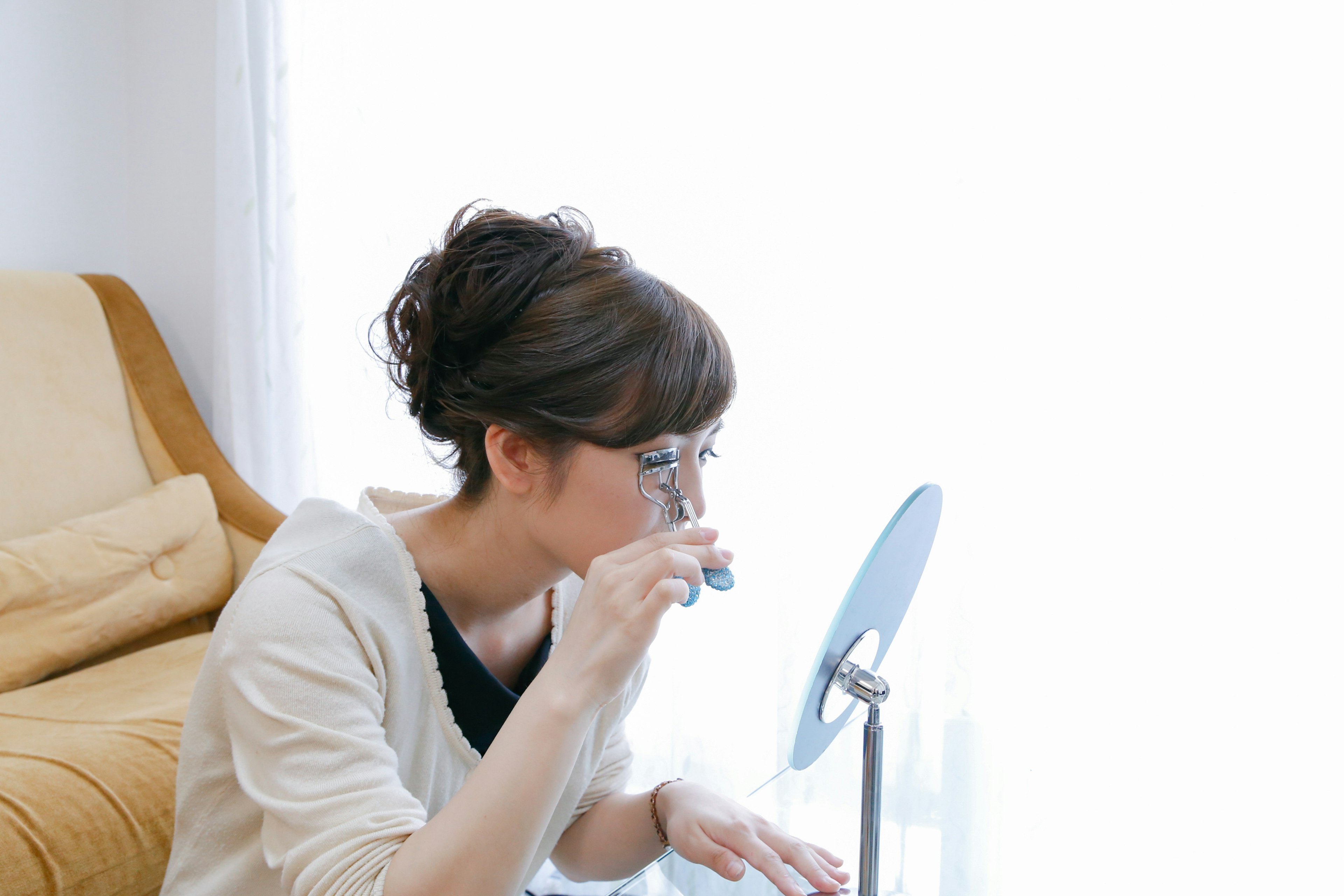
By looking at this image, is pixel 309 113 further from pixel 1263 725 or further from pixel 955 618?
pixel 1263 725

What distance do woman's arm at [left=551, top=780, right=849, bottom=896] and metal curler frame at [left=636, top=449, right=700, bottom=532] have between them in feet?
0.91

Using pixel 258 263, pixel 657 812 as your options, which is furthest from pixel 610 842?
pixel 258 263

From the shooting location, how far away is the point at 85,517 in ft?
5.55

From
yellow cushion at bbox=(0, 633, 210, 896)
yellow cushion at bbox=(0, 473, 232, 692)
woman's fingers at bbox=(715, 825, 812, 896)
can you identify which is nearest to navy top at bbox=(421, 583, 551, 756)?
woman's fingers at bbox=(715, 825, 812, 896)

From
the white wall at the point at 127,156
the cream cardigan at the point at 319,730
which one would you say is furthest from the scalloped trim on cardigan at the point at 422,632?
the white wall at the point at 127,156

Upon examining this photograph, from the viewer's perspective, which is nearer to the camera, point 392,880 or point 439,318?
point 392,880

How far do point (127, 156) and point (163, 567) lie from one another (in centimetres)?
111

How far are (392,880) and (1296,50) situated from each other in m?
1.47

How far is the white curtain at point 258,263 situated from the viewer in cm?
200

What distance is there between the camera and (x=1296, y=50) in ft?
4.18

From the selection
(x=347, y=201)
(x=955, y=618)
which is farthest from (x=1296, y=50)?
(x=347, y=201)

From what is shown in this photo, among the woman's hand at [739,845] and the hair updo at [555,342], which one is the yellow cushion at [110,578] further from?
the woman's hand at [739,845]

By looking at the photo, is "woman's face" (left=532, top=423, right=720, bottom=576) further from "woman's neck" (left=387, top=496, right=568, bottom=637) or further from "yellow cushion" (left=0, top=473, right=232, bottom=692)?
"yellow cushion" (left=0, top=473, right=232, bottom=692)

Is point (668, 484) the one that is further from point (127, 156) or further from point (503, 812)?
point (127, 156)
